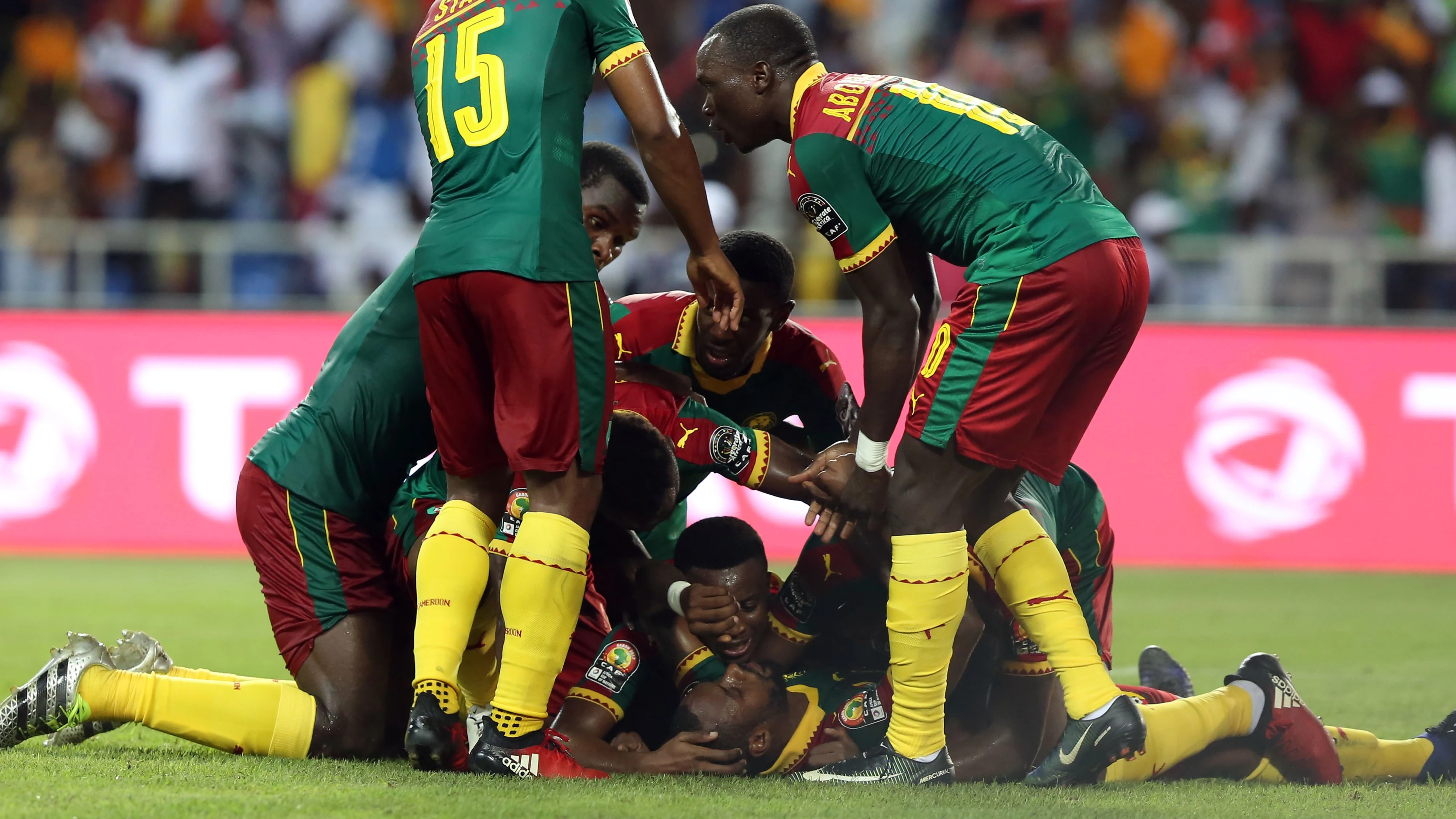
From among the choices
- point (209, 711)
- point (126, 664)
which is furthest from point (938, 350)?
point (126, 664)

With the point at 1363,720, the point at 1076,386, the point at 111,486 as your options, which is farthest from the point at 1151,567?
the point at 111,486

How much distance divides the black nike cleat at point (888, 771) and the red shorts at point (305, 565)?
1.31 m

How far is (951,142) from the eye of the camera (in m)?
4.16

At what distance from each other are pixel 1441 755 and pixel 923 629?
4.86 feet

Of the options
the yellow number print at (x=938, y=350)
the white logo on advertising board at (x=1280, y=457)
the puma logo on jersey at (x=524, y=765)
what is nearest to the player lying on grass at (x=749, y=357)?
the yellow number print at (x=938, y=350)

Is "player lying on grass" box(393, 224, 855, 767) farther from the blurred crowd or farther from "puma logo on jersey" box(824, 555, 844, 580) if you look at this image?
the blurred crowd

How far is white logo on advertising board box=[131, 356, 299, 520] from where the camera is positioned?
937 centimetres

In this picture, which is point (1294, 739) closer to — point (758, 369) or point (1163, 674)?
point (1163, 674)

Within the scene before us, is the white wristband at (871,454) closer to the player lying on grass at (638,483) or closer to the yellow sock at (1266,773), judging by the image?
the player lying on grass at (638,483)

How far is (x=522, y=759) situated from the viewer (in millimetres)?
3852

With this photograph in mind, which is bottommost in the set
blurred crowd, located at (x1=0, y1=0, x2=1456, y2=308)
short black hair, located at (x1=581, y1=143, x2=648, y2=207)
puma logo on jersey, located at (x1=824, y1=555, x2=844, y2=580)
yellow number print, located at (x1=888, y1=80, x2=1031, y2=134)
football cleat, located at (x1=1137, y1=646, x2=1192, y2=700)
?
football cleat, located at (x1=1137, y1=646, x2=1192, y2=700)

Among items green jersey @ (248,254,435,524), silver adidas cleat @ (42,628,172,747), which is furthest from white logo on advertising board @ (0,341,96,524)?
green jersey @ (248,254,435,524)

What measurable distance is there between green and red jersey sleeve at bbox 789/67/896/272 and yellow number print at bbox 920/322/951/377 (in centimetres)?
27

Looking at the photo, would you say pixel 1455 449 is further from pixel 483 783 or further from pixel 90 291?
pixel 90 291
